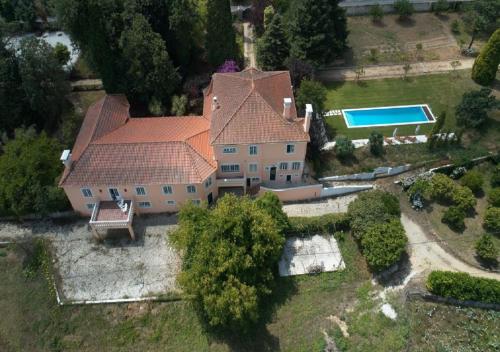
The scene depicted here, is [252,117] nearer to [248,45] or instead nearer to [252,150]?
[252,150]

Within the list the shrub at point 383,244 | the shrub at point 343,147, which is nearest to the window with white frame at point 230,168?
the shrub at point 343,147

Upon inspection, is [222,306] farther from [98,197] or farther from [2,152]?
[2,152]

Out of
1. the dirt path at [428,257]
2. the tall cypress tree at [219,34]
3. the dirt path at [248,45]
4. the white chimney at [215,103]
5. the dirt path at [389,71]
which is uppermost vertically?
the tall cypress tree at [219,34]

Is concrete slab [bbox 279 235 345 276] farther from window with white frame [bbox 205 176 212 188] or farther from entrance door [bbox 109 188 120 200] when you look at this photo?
entrance door [bbox 109 188 120 200]

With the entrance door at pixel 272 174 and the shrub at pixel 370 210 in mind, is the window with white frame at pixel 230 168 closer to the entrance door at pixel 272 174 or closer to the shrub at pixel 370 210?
the entrance door at pixel 272 174

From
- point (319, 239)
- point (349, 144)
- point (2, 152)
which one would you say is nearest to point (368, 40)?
point (349, 144)

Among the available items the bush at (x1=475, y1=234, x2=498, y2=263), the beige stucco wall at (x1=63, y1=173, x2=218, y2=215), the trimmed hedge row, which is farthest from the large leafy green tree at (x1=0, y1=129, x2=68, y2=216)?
the bush at (x1=475, y1=234, x2=498, y2=263)
